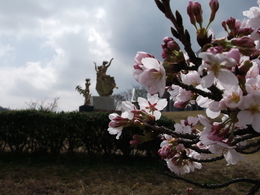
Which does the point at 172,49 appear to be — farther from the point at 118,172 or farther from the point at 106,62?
the point at 106,62

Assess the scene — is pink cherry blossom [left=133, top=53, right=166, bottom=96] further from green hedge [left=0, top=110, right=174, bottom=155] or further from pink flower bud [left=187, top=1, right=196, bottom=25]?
green hedge [left=0, top=110, right=174, bottom=155]

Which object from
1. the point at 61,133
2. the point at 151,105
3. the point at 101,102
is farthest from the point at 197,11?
the point at 101,102

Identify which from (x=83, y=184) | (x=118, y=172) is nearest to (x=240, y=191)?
(x=118, y=172)

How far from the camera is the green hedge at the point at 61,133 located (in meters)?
5.96

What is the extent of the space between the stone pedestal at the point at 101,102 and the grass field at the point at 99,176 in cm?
970

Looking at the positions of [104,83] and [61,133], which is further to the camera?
[104,83]

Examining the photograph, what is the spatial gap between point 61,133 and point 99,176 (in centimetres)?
175

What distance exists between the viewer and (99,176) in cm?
490

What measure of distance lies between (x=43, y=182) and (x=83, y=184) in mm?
781

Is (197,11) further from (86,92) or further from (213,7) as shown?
(86,92)

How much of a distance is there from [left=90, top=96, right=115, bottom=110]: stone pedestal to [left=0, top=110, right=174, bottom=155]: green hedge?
953 cm

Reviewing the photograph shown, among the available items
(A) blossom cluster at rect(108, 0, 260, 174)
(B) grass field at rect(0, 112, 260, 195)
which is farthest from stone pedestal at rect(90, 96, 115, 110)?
(A) blossom cluster at rect(108, 0, 260, 174)

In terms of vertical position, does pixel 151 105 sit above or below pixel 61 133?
above

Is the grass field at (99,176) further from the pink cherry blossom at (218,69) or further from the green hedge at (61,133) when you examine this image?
the pink cherry blossom at (218,69)
